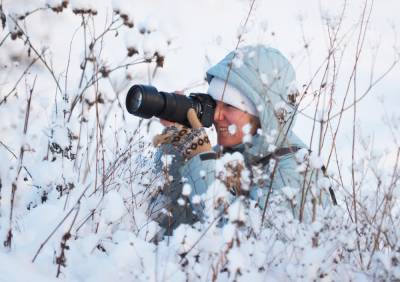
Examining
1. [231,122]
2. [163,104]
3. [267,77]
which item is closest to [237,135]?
[231,122]

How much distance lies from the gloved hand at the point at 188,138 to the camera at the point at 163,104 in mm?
42

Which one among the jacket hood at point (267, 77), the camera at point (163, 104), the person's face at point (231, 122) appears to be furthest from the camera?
the person's face at point (231, 122)

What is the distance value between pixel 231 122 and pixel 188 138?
1.11 ft

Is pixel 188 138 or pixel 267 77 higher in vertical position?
pixel 267 77

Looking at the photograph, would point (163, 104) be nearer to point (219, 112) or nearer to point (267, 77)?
point (219, 112)

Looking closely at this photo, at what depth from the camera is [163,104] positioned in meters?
2.08

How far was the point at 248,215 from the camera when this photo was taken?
143 centimetres

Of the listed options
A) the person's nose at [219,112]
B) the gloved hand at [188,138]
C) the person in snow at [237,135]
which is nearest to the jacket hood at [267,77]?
the person in snow at [237,135]

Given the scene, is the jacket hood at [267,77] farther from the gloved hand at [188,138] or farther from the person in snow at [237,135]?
the gloved hand at [188,138]

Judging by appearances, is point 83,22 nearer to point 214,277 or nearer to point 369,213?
point 214,277

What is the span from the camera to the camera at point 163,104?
2051 mm

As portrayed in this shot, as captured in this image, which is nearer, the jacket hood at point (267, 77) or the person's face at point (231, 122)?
the jacket hood at point (267, 77)

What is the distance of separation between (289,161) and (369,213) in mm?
668

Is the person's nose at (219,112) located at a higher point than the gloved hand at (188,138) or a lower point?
higher
